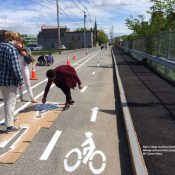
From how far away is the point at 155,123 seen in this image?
25.1 ft

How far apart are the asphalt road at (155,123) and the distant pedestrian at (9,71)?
256 cm

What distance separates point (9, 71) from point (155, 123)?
10.6 feet

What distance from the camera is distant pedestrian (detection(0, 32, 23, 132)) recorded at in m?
6.77

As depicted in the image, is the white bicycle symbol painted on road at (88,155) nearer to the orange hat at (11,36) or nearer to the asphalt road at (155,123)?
the asphalt road at (155,123)

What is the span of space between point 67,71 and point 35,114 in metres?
1.38

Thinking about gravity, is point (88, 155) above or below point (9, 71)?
below

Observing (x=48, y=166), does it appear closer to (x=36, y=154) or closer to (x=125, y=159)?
(x=36, y=154)

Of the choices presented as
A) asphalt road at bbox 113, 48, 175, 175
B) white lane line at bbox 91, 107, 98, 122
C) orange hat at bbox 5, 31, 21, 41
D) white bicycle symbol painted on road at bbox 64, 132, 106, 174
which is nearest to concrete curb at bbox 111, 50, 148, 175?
asphalt road at bbox 113, 48, 175, 175

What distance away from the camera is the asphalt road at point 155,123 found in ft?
17.4

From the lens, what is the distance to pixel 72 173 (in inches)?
205

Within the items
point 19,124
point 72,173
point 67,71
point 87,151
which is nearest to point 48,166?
point 72,173

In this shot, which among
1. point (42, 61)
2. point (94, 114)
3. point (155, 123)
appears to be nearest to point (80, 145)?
point (155, 123)

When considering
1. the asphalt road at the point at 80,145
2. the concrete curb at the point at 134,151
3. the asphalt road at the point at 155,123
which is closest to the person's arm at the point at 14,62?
the asphalt road at the point at 80,145

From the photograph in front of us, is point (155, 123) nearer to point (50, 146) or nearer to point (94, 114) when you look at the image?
point (94, 114)
